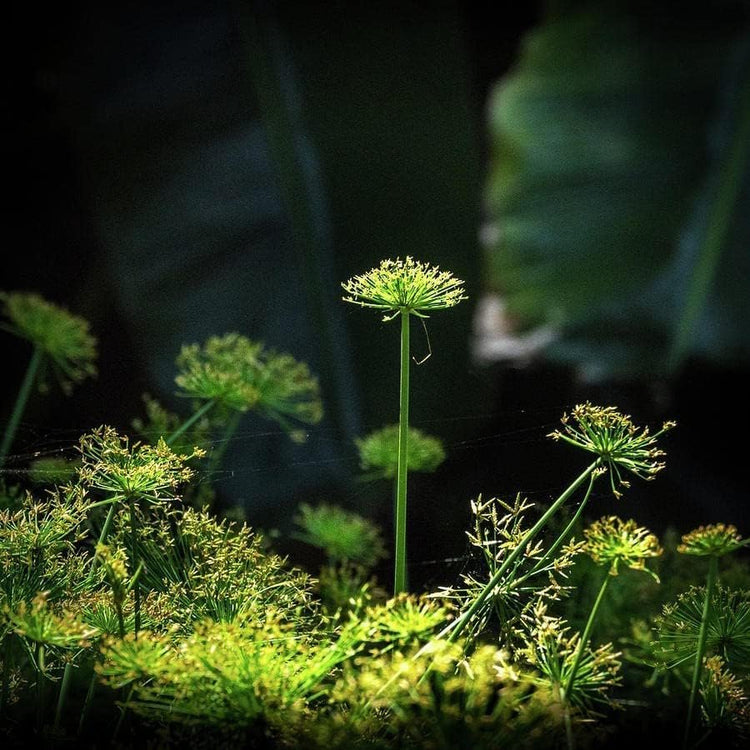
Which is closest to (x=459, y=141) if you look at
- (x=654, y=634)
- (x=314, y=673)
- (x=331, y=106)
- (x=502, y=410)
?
(x=331, y=106)

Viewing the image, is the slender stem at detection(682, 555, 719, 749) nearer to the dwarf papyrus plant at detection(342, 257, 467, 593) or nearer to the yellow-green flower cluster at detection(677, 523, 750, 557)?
the yellow-green flower cluster at detection(677, 523, 750, 557)

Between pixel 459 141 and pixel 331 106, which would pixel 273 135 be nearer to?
pixel 331 106

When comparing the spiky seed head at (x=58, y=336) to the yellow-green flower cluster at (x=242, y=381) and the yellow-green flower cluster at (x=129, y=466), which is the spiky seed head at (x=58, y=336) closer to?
the yellow-green flower cluster at (x=242, y=381)

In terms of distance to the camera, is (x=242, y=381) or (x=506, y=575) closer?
(x=506, y=575)

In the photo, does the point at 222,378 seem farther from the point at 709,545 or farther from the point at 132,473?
the point at 709,545

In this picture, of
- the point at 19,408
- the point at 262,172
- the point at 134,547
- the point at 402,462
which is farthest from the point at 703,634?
the point at 262,172

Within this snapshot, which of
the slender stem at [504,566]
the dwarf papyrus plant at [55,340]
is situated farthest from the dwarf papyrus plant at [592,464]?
the dwarf papyrus plant at [55,340]
